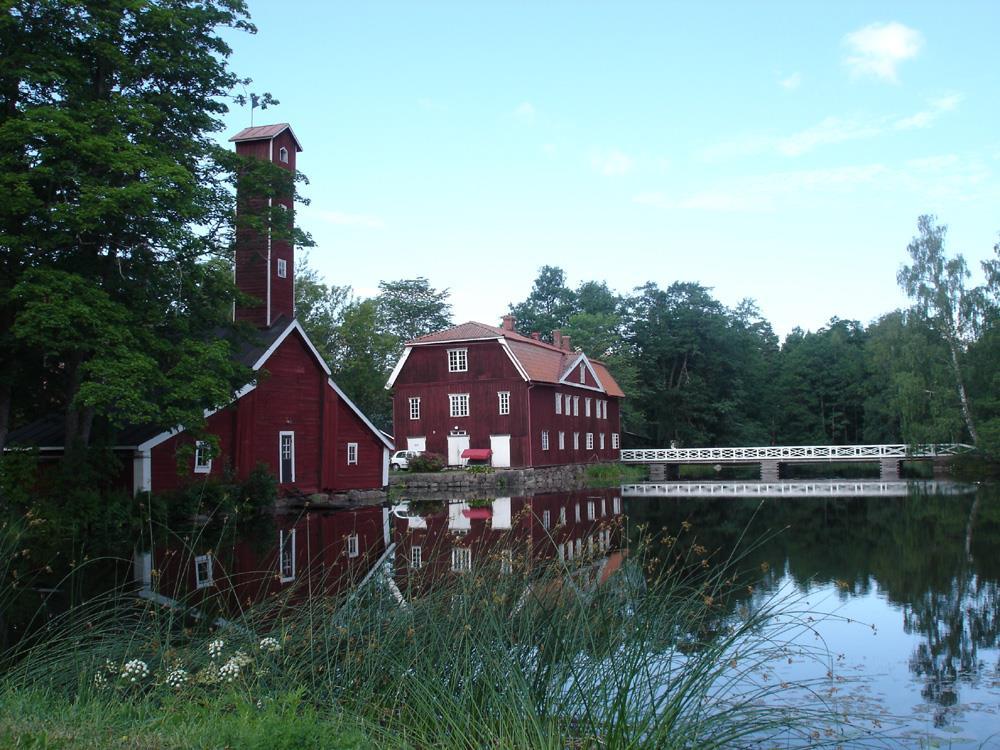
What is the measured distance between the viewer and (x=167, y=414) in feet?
58.7

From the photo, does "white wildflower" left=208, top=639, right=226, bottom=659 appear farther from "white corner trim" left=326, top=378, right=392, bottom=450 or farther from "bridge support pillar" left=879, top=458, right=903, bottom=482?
"bridge support pillar" left=879, top=458, right=903, bottom=482

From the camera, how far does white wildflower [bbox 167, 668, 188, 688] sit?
17.2 feet

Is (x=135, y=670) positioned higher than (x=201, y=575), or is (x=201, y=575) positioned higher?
(x=135, y=670)

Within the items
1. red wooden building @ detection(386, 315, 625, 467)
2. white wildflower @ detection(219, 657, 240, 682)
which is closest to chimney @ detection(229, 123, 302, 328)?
red wooden building @ detection(386, 315, 625, 467)

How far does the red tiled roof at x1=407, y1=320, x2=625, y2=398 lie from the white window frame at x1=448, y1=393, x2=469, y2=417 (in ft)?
7.92

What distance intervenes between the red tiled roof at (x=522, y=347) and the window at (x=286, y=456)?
13575 mm

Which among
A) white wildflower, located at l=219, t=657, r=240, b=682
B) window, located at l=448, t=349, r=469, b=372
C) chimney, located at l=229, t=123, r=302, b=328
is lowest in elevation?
white wildflower, located at l=219, t=657, r=240, b=682

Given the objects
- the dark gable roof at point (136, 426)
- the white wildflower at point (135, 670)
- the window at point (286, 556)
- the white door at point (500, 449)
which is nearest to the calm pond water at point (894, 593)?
the white wildflower at point (135, 670)

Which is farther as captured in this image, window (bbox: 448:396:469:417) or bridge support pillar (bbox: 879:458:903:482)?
bridge support pillar (bbox: 879:458:903:482)

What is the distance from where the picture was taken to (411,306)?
6475 cm

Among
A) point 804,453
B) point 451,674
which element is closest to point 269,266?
point 451,674

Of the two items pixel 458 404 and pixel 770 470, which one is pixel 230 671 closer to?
pixel 458 404

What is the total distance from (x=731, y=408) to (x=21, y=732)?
56585mm

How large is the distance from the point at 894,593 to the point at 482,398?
28.2 m
